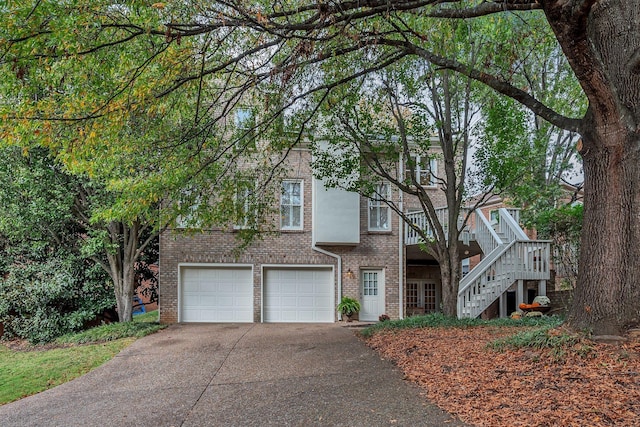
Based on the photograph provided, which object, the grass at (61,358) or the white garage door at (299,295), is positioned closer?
the grass at (61,358)

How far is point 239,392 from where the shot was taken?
18.6 feet

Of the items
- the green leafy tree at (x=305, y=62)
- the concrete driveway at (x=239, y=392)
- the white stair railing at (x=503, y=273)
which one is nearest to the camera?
the concrete driveway at (x=239, y=392)

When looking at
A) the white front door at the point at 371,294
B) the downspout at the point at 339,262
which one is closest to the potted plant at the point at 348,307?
the downspout at the point at 339,262

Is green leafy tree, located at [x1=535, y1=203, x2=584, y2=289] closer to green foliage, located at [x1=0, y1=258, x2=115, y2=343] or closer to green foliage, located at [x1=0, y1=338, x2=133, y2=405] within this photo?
green foliage, located at [x1=0, y1=338, x2=133, y2=405]

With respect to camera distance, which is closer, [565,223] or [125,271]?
[565,223]

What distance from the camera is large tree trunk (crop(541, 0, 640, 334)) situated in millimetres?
4867

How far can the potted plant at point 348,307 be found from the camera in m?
13.7

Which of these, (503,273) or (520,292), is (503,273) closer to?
(503,273)

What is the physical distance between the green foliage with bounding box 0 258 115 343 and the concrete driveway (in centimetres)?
440

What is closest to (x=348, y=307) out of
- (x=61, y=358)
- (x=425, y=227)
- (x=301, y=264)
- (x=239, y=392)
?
(x=301, y=264)

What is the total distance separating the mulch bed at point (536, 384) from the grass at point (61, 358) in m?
6.22

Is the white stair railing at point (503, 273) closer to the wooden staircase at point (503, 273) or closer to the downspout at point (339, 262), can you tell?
the wooden staircase at point (503, 273)

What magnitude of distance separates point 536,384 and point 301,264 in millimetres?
10189

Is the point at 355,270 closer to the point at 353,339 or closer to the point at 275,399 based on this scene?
the point at 353,339
